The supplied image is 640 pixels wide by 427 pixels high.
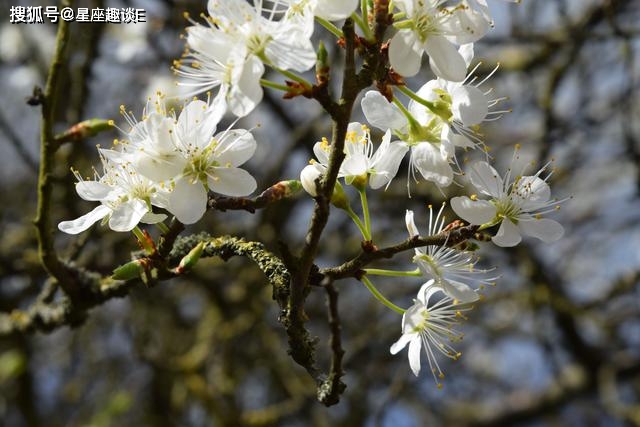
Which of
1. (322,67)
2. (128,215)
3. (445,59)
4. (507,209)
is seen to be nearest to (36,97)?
(128,215)

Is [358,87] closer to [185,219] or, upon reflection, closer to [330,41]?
[185,219]

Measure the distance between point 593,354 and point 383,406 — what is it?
1954 millimetres

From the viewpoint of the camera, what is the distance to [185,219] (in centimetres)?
109

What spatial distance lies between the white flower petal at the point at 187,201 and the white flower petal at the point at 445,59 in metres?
0.41

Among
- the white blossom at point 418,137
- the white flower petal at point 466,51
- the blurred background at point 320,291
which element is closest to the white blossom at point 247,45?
the white blossom at point 418,137

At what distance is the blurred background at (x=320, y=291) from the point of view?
→ 9.38ft

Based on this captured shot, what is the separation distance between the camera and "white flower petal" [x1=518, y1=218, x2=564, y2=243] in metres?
1.22

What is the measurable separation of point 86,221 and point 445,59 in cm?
67

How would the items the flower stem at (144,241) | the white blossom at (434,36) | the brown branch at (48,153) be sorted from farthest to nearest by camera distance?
the brown branch at (48,153) < the flower stem at (144,241) < the white blossom at (434,36)

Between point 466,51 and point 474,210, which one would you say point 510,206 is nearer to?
point 474,210

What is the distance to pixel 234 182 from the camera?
118 centimetres

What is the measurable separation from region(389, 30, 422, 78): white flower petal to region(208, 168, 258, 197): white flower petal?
31cm

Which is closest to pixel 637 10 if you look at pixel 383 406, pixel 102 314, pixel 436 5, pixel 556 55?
pixel 556 55

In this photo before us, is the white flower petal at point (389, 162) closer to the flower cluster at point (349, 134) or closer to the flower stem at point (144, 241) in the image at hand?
the flower cluster at point (349, 134)
